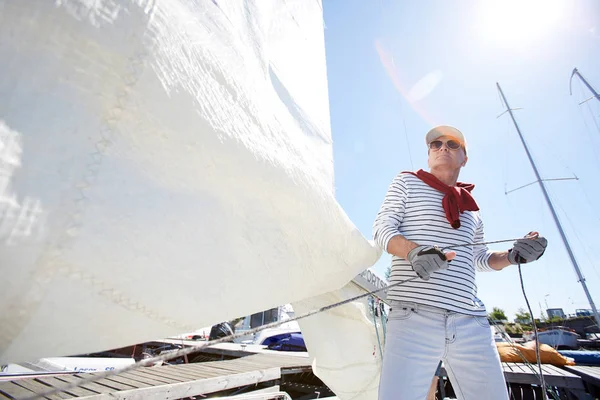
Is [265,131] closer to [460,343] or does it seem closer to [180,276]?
[180,276]

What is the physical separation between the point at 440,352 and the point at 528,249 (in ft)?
2.34

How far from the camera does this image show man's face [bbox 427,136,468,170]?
180 centimetres

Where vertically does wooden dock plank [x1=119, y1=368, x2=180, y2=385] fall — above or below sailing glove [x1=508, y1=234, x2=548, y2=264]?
below

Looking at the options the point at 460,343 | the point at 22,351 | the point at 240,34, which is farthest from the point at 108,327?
the point at 460,343

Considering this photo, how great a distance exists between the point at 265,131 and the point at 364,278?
117 centimetres

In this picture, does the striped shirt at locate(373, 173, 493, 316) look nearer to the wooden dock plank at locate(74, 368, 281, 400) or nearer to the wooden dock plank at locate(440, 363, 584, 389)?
the wooden dock plank at locate(74, 368, 281, 400)

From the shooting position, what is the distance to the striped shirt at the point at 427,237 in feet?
4.72

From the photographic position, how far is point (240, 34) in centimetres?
101

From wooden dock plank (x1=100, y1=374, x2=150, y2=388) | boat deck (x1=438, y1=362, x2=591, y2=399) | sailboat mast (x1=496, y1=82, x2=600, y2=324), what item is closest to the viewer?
wooden dock plank (x1=100, y1=374, x2=150, y2=388)

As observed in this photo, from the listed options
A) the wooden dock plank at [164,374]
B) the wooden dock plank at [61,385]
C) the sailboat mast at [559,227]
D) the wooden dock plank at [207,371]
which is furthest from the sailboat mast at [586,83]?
the wooden dock plank at [61,385]

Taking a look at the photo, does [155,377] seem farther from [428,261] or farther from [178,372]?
[428,261]

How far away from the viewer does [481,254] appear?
187cm

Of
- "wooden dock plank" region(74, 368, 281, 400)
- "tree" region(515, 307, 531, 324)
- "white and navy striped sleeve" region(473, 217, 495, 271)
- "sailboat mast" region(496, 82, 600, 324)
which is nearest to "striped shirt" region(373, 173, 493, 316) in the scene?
"white and navy striped sleeve" region(473, 217, 495, 271)

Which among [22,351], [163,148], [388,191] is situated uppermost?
[388,191]
